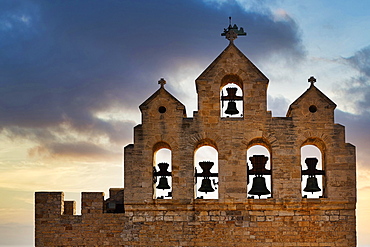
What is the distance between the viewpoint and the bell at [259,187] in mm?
27344

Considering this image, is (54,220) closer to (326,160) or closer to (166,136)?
(166,136)

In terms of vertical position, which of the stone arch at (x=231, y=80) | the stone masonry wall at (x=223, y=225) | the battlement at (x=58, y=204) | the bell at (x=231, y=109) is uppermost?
the stone arch at (x=231, y=80)

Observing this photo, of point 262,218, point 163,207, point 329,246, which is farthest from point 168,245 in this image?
point 329,246

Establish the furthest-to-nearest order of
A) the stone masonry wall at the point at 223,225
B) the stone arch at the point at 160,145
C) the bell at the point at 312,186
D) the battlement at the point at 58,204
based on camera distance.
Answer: the bell at the point at 312,186 < the stone arch at the point at 160,145 < the battlement at the point at 58,204 < the stone masonry wall at the point at 223,225

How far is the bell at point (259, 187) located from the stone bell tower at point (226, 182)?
4 cm

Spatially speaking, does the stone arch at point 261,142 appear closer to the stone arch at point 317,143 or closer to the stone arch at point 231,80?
the stone arch at point 317,143

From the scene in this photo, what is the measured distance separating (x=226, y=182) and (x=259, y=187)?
4.61 ft

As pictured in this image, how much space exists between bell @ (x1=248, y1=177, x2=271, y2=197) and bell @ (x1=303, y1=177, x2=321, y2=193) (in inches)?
55.7

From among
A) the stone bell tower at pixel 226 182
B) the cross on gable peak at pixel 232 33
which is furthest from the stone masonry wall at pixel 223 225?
the cross on gable peak at pixel 232 33

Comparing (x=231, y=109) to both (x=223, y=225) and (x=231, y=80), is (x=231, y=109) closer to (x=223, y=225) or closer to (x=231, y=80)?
(x=231, y=80)

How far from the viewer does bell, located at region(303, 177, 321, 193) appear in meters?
27.4

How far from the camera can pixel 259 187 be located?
27.4 metres

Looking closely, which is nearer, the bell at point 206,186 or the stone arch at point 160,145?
the stone arch at point 160,145

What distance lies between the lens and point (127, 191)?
26766 millimetres
